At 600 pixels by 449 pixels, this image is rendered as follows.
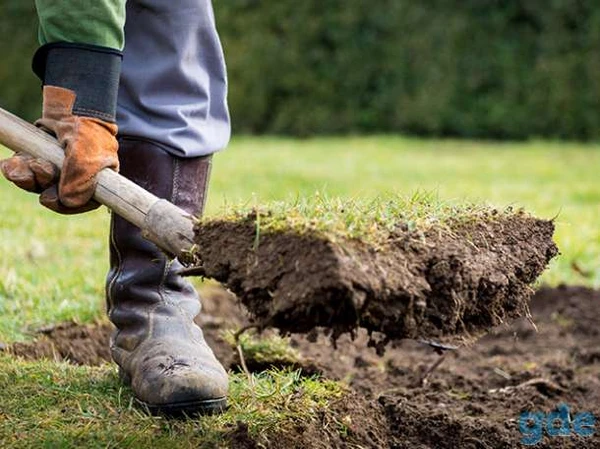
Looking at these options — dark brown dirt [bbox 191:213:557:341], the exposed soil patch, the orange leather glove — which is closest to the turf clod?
dark brown dirt [bbox 191:213:557:341]

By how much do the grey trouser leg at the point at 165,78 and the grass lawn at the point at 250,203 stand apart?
39 cm

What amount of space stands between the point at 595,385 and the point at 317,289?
1811 millimetres

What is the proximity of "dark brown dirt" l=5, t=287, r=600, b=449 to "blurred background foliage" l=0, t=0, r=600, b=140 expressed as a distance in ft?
25.4

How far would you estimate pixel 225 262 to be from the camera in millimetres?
2266

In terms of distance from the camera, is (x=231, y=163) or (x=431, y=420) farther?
(x=231, y=163)

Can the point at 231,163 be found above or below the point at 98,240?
below

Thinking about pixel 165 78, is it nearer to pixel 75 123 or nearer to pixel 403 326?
pixel 75 123

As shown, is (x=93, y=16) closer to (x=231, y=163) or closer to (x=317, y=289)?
(x=317, y=289)

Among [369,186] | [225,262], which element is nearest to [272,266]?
[225,262]

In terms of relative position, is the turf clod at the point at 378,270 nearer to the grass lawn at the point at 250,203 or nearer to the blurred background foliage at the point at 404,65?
the grass lawn at the point at 250,203

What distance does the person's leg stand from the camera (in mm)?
2879

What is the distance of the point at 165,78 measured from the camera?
2.92m

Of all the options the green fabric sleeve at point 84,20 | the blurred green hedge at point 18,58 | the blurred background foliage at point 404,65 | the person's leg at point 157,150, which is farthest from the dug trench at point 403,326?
the blurred green hedge at point 18,58

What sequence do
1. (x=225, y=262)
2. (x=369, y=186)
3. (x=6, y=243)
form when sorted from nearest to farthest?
(x=225, y=262), (x=6, y=243), (x=369, y=186)
